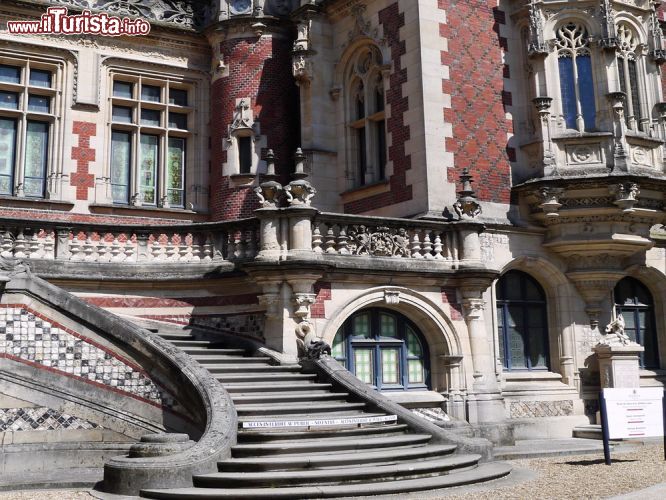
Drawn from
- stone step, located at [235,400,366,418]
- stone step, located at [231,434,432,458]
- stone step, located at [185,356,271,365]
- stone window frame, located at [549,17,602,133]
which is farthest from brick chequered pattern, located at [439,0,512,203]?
stone step, located at [231,434,432,458]

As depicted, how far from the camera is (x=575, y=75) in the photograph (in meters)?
16.6

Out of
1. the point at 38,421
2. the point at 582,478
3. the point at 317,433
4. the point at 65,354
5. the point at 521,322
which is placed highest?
the point at 521,322

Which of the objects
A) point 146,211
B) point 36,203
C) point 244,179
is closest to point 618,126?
point 244,179

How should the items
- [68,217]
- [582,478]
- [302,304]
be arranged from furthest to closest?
[68,217] < [302,304] < [582,478]

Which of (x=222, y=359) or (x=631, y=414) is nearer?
(x=631, y=414)

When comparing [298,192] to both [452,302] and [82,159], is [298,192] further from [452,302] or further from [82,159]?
[82,159]

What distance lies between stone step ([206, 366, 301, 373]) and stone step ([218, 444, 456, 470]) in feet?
8.99

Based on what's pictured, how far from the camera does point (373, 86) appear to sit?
58.4ft

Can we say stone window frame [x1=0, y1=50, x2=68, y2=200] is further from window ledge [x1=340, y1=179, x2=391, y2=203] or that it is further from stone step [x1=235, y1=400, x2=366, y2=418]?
stone step [x1=235, y1=400, x2=366, y2=418]

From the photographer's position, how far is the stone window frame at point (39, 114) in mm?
18016

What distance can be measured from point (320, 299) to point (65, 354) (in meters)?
4.19

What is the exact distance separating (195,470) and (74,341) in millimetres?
3853

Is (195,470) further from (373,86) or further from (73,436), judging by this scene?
(373,86)

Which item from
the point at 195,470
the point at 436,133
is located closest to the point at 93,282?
the point at 195,470
